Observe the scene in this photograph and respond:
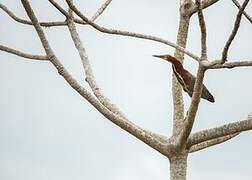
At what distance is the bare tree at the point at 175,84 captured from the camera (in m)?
4.03

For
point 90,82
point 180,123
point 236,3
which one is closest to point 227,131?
point 180,123

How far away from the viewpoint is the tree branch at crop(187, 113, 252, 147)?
449cm

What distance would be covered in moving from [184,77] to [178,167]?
3.12 feet

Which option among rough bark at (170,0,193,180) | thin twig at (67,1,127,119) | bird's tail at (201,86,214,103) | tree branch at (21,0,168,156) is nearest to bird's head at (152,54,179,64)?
rough bark at (170,0,193,180)

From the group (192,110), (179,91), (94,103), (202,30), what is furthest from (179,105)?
(202,30)

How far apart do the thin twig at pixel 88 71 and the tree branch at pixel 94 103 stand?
0.49 metres

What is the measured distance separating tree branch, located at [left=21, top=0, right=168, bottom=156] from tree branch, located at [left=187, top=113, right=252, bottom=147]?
398 millimetres

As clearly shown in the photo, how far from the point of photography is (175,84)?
5.98 metres

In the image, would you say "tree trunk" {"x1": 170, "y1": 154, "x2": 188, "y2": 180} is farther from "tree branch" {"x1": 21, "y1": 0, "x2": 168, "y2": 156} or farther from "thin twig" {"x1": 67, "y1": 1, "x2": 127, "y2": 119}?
"thin twig" {"x1": 67, "y1": 1, "x2": 127, "y2": 119}

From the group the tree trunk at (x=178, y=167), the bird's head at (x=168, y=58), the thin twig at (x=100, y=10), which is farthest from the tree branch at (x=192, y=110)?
the thin twig at (x=100, y=10)

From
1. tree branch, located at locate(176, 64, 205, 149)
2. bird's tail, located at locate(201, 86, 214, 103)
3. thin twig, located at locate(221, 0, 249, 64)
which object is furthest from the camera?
bird's tail, located at locate(201, 86, 214, 103)

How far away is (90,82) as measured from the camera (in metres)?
5.83

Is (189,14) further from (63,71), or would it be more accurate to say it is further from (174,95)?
(63,71)

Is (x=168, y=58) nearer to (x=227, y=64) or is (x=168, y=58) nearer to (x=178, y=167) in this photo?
(x=178, y=167)
